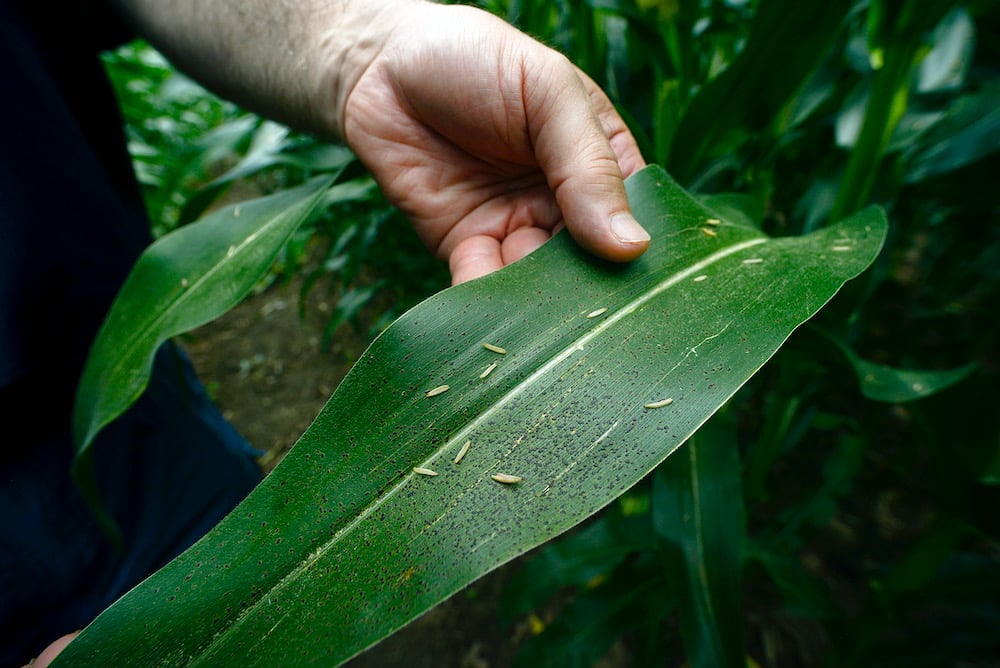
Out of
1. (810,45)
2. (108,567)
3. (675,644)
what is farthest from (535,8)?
(675,644)

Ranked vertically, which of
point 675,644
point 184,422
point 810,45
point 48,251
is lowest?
point 675,644

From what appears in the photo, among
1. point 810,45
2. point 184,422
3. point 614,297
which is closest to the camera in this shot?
point 614,297

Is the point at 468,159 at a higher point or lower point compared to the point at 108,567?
higher

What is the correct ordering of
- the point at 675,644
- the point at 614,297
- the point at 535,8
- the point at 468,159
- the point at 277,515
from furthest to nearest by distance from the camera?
the point at 675,644 < the point at 535,8 < the point at 468,159 < the point at 614,297 < the point at 277,515

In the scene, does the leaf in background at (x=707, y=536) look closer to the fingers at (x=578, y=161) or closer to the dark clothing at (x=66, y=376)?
the fingers at (x=578, y=161)

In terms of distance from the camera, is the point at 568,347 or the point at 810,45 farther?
the point at 810,45

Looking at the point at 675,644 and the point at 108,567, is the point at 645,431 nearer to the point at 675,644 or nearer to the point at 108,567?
the point at 108,567

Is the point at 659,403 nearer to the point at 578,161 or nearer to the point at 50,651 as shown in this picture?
the point at 578,161

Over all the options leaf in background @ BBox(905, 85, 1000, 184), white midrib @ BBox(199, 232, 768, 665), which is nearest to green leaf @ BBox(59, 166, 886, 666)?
white midrib @ BBox(199, 232, 768, 665)
